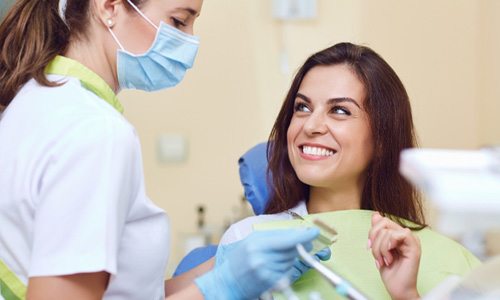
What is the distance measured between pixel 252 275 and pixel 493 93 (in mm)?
1925

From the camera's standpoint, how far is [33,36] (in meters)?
1.30

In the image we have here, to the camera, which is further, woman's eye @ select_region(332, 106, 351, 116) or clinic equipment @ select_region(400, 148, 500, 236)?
woman's eye @ select_region(332, 106, 351, 116)

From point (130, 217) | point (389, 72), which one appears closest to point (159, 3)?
point (130, 217)

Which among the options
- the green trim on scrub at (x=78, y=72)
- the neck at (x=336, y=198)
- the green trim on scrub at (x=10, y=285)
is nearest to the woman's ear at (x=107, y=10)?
the green trim on scrub at (x=78, y=72)

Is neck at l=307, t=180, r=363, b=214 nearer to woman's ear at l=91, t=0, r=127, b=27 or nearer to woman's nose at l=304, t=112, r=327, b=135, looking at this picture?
woman's nose at l=304, t=112, r=327, b=135

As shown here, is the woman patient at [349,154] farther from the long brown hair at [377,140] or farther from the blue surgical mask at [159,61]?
the blue surgical mask at [159,61]

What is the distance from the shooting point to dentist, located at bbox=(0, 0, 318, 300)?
3.51ft

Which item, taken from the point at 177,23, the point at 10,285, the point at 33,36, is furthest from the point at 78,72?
the point at 10,285

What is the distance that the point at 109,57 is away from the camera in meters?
1.33

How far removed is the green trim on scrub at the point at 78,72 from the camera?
1.26 m

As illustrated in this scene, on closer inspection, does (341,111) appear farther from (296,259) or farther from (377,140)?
(296,259)

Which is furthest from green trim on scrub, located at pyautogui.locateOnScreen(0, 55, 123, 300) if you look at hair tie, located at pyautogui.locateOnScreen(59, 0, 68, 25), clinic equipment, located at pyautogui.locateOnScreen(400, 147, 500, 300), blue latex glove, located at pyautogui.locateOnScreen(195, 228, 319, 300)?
clinic equipment, located at pyautogui.locateOnScreen(400, 147, 500, 300)

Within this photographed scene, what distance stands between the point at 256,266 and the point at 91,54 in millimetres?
522

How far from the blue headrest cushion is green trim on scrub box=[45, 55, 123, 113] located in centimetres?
74
